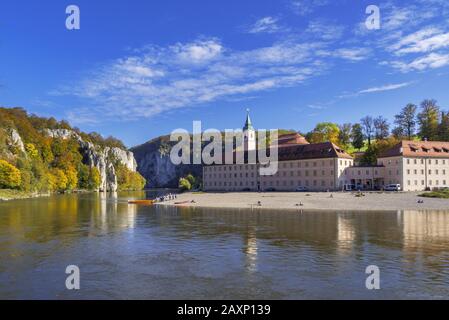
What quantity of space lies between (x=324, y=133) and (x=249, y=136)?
27.2 meters

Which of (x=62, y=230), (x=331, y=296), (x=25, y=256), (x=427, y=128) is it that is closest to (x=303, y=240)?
(x=331, y=296)

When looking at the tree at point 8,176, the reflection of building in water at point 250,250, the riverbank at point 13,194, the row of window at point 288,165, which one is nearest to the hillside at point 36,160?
the tree at point 8,176

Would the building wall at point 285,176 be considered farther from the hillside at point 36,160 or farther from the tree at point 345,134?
the hillside at point 36,160

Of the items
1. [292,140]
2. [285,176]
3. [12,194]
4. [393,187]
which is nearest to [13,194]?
[12,194]

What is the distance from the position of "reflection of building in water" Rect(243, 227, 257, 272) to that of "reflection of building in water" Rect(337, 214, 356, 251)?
5.74 m

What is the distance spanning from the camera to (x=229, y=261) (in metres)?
23.0

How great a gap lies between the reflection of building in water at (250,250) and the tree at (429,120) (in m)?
106

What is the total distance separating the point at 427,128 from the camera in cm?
12375

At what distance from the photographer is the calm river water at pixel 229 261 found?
17223 millimetres

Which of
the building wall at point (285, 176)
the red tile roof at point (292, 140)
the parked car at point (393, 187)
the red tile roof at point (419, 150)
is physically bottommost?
the parked car at point (393, 187)

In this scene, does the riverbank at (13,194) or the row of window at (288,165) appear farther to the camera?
the row of window at (288,165)

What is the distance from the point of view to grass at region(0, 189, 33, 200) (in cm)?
10338

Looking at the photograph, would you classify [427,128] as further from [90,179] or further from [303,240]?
[90,179]
